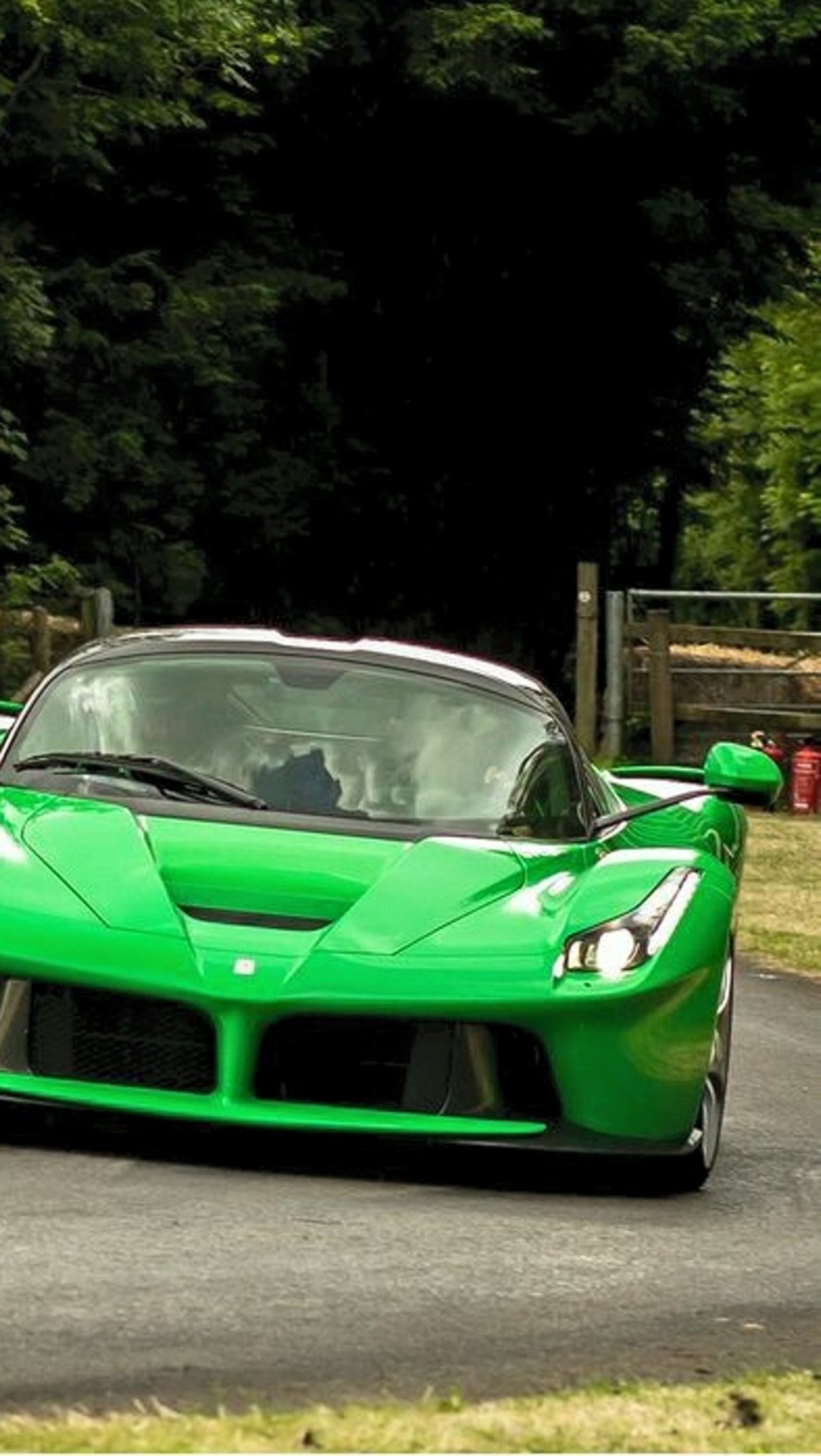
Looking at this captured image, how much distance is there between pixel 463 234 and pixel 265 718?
104 feet

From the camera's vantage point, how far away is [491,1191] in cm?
766

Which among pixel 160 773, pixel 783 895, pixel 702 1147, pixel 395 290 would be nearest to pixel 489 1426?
pixel 702 1147

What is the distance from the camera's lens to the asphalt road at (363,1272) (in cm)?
541

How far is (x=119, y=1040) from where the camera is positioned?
299 inches

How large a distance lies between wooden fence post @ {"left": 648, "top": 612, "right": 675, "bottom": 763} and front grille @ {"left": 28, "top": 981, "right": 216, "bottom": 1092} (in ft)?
76.5

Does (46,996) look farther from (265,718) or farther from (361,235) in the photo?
(361,235)

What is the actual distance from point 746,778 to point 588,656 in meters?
22.2

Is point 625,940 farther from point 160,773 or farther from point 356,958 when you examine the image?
point 160,773

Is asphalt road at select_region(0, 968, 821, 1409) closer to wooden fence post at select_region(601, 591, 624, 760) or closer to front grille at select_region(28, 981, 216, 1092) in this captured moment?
front grille at select_region(28, 981, 216, 1092)

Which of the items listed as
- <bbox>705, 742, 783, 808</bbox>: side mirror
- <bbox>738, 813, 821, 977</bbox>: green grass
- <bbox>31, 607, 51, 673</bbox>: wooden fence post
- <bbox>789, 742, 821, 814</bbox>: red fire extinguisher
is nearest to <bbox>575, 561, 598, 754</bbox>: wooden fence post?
<bbox>789, 742, 821, 814</bbox>: red fire extinguisher

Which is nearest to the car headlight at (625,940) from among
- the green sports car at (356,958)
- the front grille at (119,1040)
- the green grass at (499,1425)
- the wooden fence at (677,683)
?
the green sports car at (356,958)

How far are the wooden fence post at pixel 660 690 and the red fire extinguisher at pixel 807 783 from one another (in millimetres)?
2075

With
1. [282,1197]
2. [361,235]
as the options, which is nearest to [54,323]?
A: [361,235]

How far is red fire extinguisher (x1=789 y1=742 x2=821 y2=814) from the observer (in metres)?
28.8
